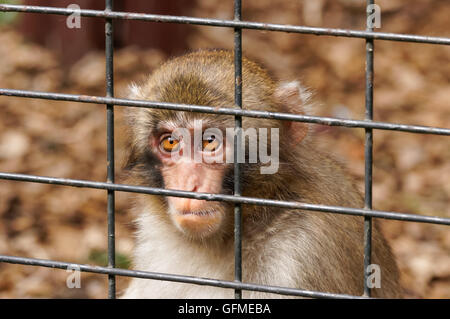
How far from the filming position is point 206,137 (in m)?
3.61

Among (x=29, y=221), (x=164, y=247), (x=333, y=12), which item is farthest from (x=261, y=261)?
(x=333, y=12)

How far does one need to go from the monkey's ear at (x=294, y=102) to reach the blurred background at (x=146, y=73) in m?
1.85

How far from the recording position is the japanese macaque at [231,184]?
3.53 m

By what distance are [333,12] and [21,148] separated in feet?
13.7

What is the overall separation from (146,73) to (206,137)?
Result: 2663mm

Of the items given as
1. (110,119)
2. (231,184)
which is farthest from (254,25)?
(231,184)

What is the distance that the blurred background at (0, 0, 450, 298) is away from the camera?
5973 mm

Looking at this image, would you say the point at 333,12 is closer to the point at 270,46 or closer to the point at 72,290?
the point at 270,46

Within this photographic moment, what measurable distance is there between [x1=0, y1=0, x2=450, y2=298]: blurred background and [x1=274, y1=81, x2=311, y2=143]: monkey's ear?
1.85 m

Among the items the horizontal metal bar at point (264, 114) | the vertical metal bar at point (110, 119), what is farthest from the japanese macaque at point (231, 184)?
the horizontal metal bar at point (264, 114)

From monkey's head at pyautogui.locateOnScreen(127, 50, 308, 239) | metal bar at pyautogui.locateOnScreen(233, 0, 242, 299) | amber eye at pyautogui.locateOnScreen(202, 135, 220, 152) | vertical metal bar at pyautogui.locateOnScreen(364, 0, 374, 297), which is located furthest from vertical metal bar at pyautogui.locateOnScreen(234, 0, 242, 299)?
amber eye at pyautogui.locateOnScreen(202, 135, 220, 152)

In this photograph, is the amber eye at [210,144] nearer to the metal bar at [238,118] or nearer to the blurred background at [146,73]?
the metal bar at [238,118]
